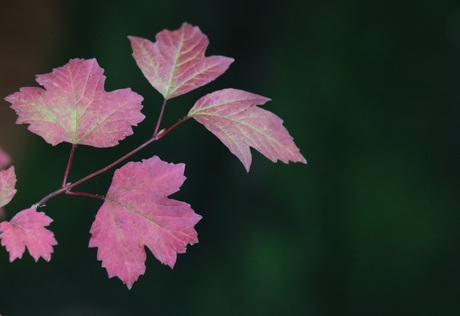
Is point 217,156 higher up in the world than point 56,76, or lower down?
lower down

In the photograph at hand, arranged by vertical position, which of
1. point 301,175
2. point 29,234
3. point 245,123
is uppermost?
point 245,123

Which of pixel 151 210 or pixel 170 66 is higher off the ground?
pixel 170 66

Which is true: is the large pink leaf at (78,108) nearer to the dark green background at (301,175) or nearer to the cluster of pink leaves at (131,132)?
the cluster of pink leaves at (131,132)

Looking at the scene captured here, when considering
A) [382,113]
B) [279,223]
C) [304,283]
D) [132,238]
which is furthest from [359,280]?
[132,238]

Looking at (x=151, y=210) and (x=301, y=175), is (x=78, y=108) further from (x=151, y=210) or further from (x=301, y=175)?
(x=301, y=175)

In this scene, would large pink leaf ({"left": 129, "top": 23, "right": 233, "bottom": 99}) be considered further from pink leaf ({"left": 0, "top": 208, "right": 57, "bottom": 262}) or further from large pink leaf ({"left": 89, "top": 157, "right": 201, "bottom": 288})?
pink leaf ({"left": 0, "top": 208, "right": 57, "bottom": 262})

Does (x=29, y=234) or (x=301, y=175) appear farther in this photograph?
(x=301, y=175)

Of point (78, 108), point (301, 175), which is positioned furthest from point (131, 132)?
point (301, 175)

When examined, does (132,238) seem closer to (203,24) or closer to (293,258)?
(293,258)
